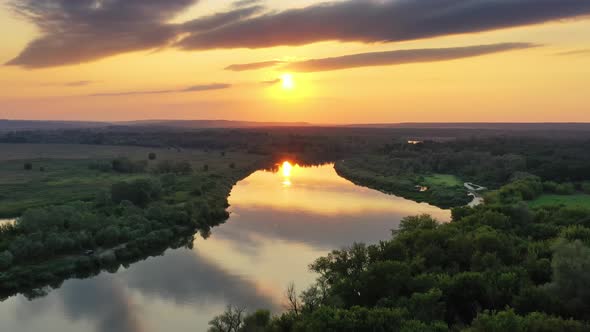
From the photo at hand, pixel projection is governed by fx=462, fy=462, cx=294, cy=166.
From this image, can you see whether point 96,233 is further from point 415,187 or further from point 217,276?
point 415,187

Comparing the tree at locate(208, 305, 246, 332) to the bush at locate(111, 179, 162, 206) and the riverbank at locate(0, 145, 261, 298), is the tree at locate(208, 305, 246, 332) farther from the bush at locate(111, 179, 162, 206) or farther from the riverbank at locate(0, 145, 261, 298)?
the bush at locate(111, 179, 162, 206)

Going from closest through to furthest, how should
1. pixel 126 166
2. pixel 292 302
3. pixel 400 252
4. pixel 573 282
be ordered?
pixel 573 282
pixel 292 302
pixel 400 252
pixel 126 166

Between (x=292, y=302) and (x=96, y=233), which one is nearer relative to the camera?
(x=292, y=302)

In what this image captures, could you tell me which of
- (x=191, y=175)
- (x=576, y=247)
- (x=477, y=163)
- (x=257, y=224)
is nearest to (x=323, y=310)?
(x=576, y=247)

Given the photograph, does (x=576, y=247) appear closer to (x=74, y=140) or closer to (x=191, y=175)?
(x=191, y=175)

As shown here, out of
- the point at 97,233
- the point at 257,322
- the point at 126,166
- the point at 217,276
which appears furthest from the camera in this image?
the point at 126,166


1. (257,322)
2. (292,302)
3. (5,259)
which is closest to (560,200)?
(292,302)

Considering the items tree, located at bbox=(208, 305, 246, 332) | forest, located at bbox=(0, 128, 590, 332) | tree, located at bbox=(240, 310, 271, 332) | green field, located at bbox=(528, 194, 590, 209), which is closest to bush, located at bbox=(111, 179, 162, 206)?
forest, located at bbox=(0, 128, 590, 332)

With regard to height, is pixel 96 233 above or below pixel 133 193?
below
